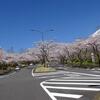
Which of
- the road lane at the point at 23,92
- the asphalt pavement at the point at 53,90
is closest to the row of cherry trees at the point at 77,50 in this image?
the asphalt pavement at the point at 53,90

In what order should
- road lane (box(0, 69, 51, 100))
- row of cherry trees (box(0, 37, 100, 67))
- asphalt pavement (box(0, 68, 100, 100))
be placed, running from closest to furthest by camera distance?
1. asphalt pavement (box(0, 68, 100, 100))
2. road lane (box(0, 69, 51, 100))
3. row of cherry trees (box(0, 37, 100, 67))

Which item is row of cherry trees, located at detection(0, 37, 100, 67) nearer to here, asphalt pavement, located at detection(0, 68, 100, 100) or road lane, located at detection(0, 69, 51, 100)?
asphalt pavement, located at detection(0, 68, 100, 100)

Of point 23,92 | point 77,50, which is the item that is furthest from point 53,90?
point 77,50

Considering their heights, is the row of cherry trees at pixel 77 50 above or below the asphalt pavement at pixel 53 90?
above

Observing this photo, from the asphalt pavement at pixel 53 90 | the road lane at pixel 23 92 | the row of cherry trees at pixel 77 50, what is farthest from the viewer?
the row of cherry trees at pixel 77 50

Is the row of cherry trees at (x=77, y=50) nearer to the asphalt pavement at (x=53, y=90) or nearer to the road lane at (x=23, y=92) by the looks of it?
the asphalt pavement at (x=53, y=90)

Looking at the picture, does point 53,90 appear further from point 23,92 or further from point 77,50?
point 77,50

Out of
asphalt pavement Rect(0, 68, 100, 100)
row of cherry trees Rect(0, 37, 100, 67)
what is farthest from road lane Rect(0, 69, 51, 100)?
row of cherry trees Rect(0, 37, 100, 67)

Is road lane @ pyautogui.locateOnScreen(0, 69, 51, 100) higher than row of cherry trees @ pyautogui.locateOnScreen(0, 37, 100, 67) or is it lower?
lower

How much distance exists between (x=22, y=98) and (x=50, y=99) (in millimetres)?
1462

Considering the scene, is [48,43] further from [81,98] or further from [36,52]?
[81,98]

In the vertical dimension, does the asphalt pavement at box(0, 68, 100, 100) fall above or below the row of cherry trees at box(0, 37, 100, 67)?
below

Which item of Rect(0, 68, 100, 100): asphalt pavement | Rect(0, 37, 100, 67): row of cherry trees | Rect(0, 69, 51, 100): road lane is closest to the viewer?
Rect(0, 68, 100, 100): asphalt pavement

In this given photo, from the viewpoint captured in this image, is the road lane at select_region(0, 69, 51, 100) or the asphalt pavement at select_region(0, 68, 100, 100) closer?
the asphalt pavement at select_region(0, 68, 100, 100)
